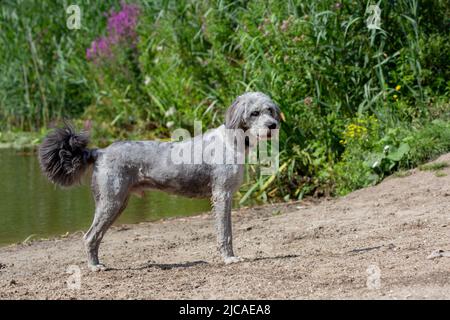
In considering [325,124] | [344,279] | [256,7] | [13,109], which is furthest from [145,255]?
[13,109]

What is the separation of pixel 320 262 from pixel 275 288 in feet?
2.76

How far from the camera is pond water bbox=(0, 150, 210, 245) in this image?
945 centimetres

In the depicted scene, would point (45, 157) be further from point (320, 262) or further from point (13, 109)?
point (13, 109)

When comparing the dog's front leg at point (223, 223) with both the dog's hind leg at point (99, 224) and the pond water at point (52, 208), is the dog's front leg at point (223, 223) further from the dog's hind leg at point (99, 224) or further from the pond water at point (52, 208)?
the pond water at point (52, 208)

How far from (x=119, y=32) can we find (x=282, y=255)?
8.89 m

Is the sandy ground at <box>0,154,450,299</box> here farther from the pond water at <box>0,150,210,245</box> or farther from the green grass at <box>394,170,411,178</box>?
the pond water at <box>0,150,210,245</box>

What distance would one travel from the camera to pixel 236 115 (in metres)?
6.54

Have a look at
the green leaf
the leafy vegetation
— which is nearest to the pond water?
the leafy vegetation

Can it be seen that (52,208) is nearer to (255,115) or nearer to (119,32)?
(255,115)

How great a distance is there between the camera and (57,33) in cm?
1645

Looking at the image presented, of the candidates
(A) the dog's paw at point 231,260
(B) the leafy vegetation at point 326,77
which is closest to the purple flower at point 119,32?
(B) the leafy vegetation at point 326,77

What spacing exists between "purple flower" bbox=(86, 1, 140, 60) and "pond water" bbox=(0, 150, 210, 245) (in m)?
3.41

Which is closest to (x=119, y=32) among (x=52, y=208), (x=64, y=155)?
(x=52, y=208)

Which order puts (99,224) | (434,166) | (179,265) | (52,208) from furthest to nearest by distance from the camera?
(52,208) → (434,166) → (179,265) → (99,224)
